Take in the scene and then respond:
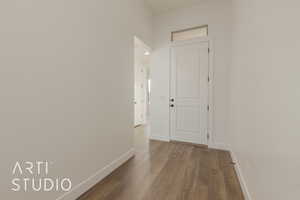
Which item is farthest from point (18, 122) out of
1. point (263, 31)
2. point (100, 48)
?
point (263, 31)

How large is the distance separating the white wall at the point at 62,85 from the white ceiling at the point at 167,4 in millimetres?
1080

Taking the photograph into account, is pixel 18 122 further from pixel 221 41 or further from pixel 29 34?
pixel 221 41

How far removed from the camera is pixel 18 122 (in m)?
1.07

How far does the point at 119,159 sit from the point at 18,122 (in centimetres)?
160

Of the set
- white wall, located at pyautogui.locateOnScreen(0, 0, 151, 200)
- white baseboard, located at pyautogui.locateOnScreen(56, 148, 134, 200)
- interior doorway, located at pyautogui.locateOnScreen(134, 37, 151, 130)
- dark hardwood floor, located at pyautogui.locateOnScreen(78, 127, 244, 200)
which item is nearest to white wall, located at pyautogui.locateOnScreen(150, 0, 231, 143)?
dark hardwood floor, located at pyautogui.locateOnScreen(78, 127, 244, 200)

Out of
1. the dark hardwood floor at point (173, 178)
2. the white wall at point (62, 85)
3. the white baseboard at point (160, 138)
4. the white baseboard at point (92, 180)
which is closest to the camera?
the white wall at point (62, 85)

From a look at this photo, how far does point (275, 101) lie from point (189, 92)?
7.70ft

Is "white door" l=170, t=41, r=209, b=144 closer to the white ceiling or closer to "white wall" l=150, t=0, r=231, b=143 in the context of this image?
"white wall" l=150, t=0, r=231, b=143

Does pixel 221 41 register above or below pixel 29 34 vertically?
above

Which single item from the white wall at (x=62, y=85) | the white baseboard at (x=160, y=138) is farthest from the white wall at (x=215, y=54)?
the white wall at (x=62, y=85)

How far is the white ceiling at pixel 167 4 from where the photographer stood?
3053mm

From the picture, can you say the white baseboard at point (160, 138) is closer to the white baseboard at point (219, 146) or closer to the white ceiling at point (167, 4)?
the white baseboard at point (219, 146)

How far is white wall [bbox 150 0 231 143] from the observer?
2.89 m

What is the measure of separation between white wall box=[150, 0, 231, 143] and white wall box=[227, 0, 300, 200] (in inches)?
61.5
